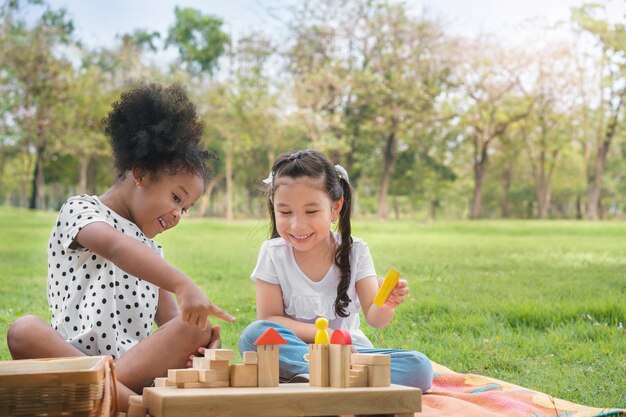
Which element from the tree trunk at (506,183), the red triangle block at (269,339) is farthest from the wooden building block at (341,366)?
the tree trunk at (506,183)

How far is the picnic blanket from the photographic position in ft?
9.20

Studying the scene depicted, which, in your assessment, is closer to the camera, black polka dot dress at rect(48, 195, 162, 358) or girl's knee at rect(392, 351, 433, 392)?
black polka dot dress at rect(48, 195, 162, 358)

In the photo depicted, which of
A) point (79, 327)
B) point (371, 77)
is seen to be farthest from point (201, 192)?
point (371, 77)

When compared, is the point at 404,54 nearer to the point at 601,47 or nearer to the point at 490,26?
the point at 490,26

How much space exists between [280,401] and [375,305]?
0.98 metres

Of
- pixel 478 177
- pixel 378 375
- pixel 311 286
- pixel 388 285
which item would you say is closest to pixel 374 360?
pixel 378 375

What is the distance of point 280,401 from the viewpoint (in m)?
1.99

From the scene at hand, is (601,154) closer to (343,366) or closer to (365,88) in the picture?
(365,88)

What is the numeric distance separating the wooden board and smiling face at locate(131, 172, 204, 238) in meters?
0.86

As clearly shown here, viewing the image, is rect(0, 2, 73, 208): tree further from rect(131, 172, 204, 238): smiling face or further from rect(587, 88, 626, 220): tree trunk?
rect(131, 172, 204, 238): smiling face

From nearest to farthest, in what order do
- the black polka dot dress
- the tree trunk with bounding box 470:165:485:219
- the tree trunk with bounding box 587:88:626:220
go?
the black polka dot dress, the tree trunk with bounding box 470:165:485:219, the tree trunk with bounding box 587:88:626:220

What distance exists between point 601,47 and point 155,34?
17.9 m

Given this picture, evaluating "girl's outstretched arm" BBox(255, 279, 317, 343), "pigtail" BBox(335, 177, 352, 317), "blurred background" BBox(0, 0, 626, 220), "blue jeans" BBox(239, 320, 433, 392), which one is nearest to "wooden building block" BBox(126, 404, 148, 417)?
"blue jeans" BBox(239, 320, 433, 392)

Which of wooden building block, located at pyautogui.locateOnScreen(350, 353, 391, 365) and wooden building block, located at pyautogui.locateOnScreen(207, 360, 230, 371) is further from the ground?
wooden building block, located at pyautogui.locateOnScreen(350, 353, 391, 365)
